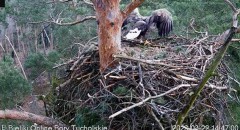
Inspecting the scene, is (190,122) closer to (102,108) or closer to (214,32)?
(102,108)

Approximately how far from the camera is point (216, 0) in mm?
7422

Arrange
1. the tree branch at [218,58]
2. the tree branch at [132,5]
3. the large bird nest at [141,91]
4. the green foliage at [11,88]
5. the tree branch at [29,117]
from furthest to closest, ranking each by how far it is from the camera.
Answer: the green foliage at [11,88]
the tree branch at [29,117]
the tree branch at [132,5]
the large bird nest at [141,91]
the tree branch at [218,58]

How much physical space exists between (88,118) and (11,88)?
600 centimetres

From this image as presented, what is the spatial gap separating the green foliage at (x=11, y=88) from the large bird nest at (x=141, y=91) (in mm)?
4914

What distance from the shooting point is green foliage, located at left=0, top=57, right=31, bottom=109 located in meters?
8.45

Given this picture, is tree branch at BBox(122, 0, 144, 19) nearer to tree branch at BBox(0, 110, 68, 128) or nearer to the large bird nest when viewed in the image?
the large bird nest

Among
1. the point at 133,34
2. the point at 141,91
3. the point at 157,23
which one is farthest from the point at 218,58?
the point at 157,23

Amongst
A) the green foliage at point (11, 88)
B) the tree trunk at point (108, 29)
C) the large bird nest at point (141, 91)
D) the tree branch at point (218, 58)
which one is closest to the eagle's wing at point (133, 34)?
the large bird nest at point (141, 91)

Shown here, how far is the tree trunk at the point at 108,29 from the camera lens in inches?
132

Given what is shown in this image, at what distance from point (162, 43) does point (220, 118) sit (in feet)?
4.95

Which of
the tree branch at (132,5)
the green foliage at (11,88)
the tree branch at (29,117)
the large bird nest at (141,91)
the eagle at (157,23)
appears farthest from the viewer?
the green foliage at (11,88)

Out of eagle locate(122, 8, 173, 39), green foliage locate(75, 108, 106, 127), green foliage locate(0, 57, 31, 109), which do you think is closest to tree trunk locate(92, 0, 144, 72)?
green foliage locate(75, 108, 106, 127)

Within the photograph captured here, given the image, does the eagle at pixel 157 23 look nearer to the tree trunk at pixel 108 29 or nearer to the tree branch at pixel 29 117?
the tree trunk at pixel 108 29

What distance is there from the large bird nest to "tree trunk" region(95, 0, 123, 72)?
0.35 ft
